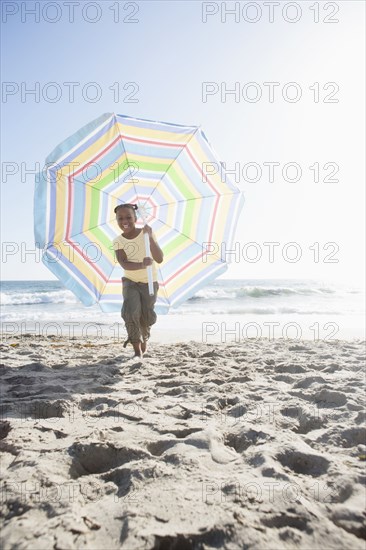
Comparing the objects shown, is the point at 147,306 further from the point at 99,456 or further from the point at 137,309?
the point at 99,456

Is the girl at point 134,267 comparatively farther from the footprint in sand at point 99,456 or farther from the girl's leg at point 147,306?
the footprint in sand at point 99,456

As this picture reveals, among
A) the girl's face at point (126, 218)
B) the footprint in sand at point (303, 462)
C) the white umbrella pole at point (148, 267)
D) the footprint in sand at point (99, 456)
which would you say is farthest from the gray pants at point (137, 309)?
the footprint in sand at point (303, 462)

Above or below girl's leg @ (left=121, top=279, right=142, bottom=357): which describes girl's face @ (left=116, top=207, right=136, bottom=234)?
above

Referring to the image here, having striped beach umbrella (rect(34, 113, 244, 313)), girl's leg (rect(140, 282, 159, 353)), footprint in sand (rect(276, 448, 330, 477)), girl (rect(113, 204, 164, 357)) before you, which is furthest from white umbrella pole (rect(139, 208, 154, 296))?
footprint in sand (rect(276, 448, 330, 477))

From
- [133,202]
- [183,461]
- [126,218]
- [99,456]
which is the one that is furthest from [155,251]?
[183,461]

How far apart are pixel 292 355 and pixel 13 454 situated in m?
3.67

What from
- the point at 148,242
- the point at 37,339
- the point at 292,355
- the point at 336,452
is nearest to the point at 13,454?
the point at 336,452

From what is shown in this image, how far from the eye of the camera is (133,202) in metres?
4.71

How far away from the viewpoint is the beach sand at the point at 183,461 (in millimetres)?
1285

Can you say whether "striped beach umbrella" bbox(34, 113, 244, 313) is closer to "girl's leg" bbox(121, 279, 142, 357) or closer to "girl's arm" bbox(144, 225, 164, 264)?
"girl's arm" bbox(144, 225, 164, 264)

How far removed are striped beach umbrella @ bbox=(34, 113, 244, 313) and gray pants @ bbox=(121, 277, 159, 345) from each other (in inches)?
12.3

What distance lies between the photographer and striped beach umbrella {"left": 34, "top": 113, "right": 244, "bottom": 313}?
160 inches

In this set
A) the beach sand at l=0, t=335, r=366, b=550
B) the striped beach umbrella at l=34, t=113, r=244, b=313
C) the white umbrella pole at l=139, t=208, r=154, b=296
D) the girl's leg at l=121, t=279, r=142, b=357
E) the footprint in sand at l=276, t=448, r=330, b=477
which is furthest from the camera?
the girl's leg at l=121, t=279, r=142, b=357

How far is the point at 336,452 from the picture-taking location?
1938mm
